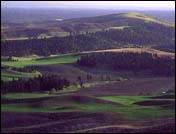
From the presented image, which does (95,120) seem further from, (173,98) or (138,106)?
(173,98)

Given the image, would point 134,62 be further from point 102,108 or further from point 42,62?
point 102,108

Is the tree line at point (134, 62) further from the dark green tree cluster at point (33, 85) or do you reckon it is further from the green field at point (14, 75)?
the dark green tree cluster at point (33, 85)

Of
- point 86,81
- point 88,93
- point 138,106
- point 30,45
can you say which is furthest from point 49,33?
point 138,106

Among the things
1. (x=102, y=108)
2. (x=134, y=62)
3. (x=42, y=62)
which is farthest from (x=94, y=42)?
(x=102, y=108)

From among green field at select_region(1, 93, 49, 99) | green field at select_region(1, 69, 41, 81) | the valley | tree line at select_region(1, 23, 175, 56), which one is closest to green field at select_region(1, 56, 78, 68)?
the valley

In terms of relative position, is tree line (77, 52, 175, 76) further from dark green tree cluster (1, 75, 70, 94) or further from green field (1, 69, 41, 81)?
dark green tree cluster (1, 75, 70, 94)
